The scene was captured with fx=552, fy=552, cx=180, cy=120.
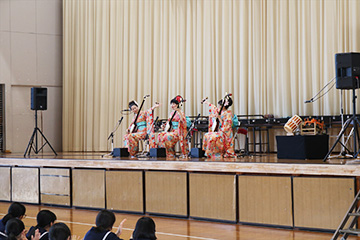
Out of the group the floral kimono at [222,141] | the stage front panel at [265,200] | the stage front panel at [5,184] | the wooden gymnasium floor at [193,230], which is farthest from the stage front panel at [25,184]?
the stage front panel at [265,200]

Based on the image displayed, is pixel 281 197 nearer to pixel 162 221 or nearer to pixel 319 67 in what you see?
pixel 162 221

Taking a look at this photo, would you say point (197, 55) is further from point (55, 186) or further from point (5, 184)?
point (5, 184)

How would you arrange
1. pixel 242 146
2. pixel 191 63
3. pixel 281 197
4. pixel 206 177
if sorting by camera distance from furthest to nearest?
pixel 191 63, pixel 242 146, pixel 206 177, pixel 281 197

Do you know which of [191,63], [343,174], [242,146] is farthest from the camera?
[191,63]

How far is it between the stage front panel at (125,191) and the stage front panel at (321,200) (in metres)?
2.55

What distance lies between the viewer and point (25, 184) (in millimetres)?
9773

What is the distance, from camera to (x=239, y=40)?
12445 mm

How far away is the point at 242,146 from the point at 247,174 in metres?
5.39

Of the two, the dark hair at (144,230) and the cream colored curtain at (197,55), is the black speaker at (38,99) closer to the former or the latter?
the cream colored curtain at (197,55)

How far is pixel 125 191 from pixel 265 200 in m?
2.41

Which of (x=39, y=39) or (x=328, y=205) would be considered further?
(x=39, y=39)

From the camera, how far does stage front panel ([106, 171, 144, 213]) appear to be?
8.16m

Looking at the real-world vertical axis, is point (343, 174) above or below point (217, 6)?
below

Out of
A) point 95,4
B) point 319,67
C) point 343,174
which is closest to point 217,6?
point 319,67
